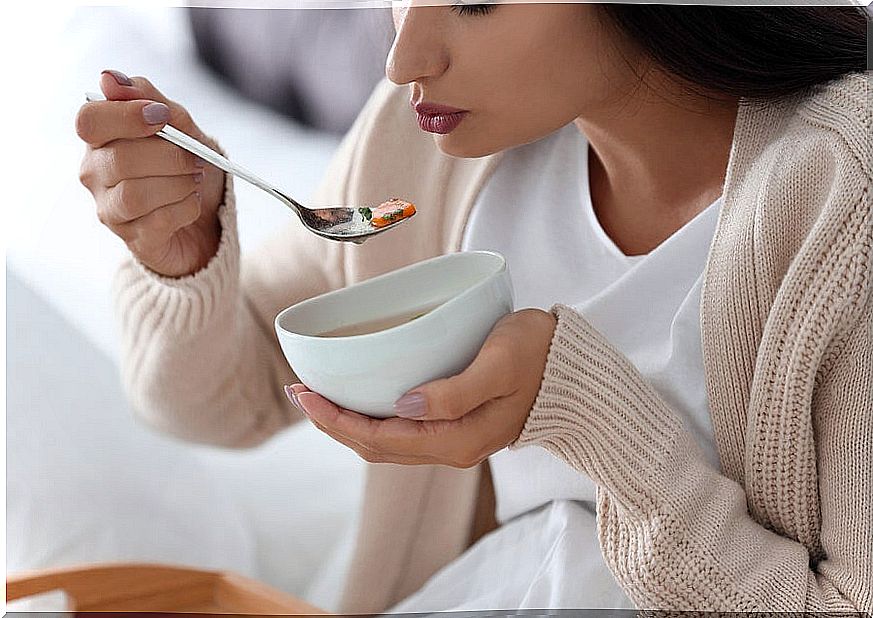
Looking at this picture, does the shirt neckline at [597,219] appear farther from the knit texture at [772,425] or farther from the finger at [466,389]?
the finger at [466,389]

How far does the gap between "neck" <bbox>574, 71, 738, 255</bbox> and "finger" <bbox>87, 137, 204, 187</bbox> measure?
179 mm

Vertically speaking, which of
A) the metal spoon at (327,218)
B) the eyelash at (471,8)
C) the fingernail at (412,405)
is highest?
the eyelash at (471,8)

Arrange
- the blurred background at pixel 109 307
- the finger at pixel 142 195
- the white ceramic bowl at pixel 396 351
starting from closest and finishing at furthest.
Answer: the white ceramic bowl at pixel 396 351
the finger at pixel 142 195
the blurred background at pixel 109 307

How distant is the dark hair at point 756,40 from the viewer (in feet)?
1.24

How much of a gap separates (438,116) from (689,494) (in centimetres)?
17

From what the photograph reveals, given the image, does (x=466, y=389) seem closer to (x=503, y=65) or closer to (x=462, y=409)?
(x=462, y=409)

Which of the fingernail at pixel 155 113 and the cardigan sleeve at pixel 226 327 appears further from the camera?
the cardigan sleeve at pixel 226 327

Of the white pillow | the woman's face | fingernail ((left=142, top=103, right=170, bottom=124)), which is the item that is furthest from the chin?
the white pillow

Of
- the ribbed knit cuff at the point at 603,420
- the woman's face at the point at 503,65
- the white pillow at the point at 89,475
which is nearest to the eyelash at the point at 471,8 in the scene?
the woman's face at the point at 503,65

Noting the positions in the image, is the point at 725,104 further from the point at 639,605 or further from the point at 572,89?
the point at 639,605

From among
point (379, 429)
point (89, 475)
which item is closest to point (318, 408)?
point (379, 429)

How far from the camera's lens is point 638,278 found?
0.44 metres

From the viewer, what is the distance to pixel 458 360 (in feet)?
1.03

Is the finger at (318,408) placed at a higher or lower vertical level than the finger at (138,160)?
lower
